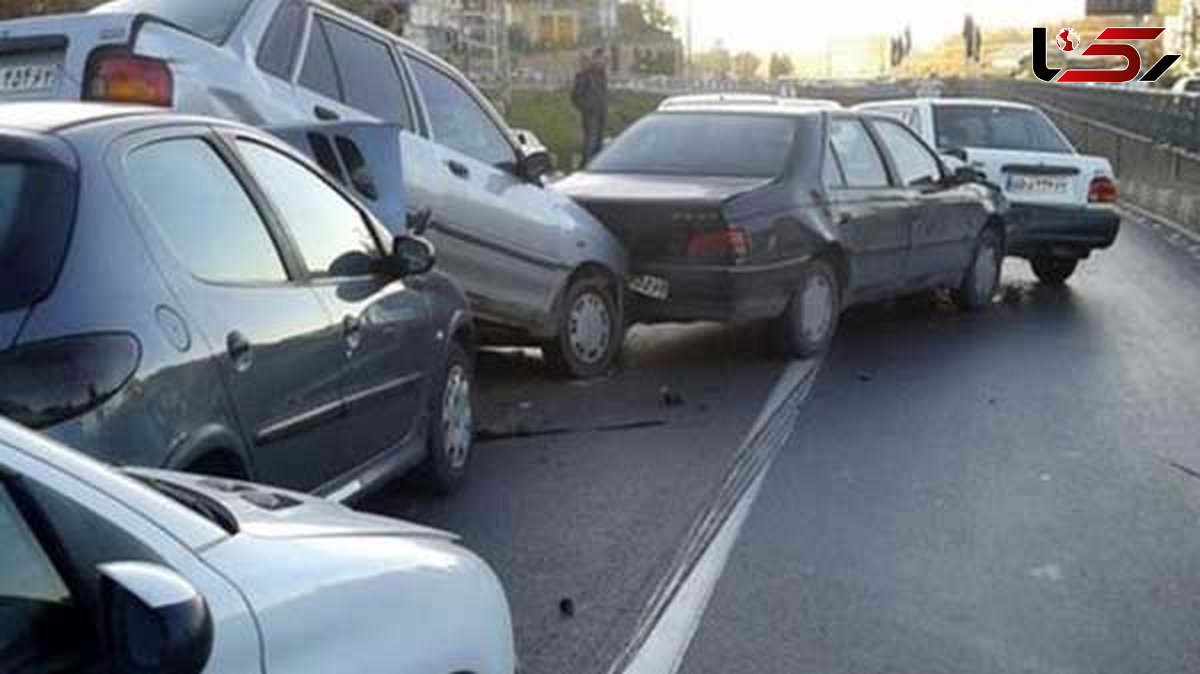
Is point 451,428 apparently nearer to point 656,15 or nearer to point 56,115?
point 56,115

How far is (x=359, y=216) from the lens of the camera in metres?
6.31

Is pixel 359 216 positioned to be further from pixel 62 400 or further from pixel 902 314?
pixel 902 314

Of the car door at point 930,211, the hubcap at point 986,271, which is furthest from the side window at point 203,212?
the hubcap at point 986,271

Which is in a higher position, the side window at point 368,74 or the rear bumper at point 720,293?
the side window at point 368,74

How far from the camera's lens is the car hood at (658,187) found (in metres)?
10.1

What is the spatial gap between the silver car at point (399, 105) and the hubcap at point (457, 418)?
911mm

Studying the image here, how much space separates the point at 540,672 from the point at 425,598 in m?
2.06

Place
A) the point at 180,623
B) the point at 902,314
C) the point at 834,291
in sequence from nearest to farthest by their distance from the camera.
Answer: the point at 180,623
the point at 834,291
the point at 902,314

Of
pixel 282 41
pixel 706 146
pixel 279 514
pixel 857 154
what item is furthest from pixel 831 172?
pixel 279 514

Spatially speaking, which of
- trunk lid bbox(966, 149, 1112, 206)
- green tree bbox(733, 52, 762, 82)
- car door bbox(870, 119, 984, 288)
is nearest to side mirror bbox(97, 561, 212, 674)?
car door bbox(870, 119, 984, 288)

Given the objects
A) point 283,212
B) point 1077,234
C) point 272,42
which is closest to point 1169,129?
point 1077,234

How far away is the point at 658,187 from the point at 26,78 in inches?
176

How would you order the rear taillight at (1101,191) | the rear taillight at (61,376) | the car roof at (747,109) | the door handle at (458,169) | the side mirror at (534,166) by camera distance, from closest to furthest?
the rear taillight at (61,376) → the door handle at (458,169) → the side mirror at (534,166) → the car roof at (747,109) → the rear taillight at (1101,191)

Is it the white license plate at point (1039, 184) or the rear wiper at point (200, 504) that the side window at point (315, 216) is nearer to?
the rear wiper at point (200, 504)
